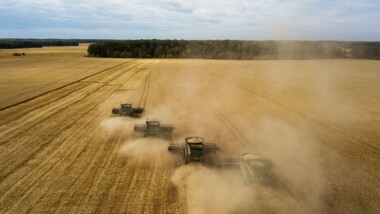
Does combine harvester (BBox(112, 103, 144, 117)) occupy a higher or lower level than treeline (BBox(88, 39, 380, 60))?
lower

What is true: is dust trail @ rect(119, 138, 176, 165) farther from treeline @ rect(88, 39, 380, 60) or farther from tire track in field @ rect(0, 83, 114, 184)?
treeline @ rect(88, 39, 380, 60)

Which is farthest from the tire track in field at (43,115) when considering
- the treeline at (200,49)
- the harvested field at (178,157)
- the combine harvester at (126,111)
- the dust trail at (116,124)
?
the treeline at (200,49)

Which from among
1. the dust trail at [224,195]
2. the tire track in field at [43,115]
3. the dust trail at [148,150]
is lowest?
the dust trail at [224,195]

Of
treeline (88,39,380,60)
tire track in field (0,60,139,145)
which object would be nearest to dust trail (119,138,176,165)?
tire track in field (0,60,139,145)

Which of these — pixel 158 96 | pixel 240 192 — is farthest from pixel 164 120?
pixel 240 192

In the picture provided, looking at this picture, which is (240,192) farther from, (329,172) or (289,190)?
(329,172)

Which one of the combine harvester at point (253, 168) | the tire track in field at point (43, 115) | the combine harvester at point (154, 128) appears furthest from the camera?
the tire track in field at point (43, 115)

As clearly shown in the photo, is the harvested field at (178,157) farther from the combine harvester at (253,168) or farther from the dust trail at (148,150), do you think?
the combine harvester at (253,168)

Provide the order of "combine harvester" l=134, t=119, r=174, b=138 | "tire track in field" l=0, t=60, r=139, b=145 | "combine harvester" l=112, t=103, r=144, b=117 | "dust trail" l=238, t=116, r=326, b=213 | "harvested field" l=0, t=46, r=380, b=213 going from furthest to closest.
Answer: "combine harvester" l=112, t=103, r=144, b=117, "tire track in field" l=0, t=60, r=139, b=145, "combine harvester" l=134, t=119, r=174, b=138, "dust trail" l=238, t=116, r=326, b=213, "harvested field" l=0, t=46, r=380, b=213
